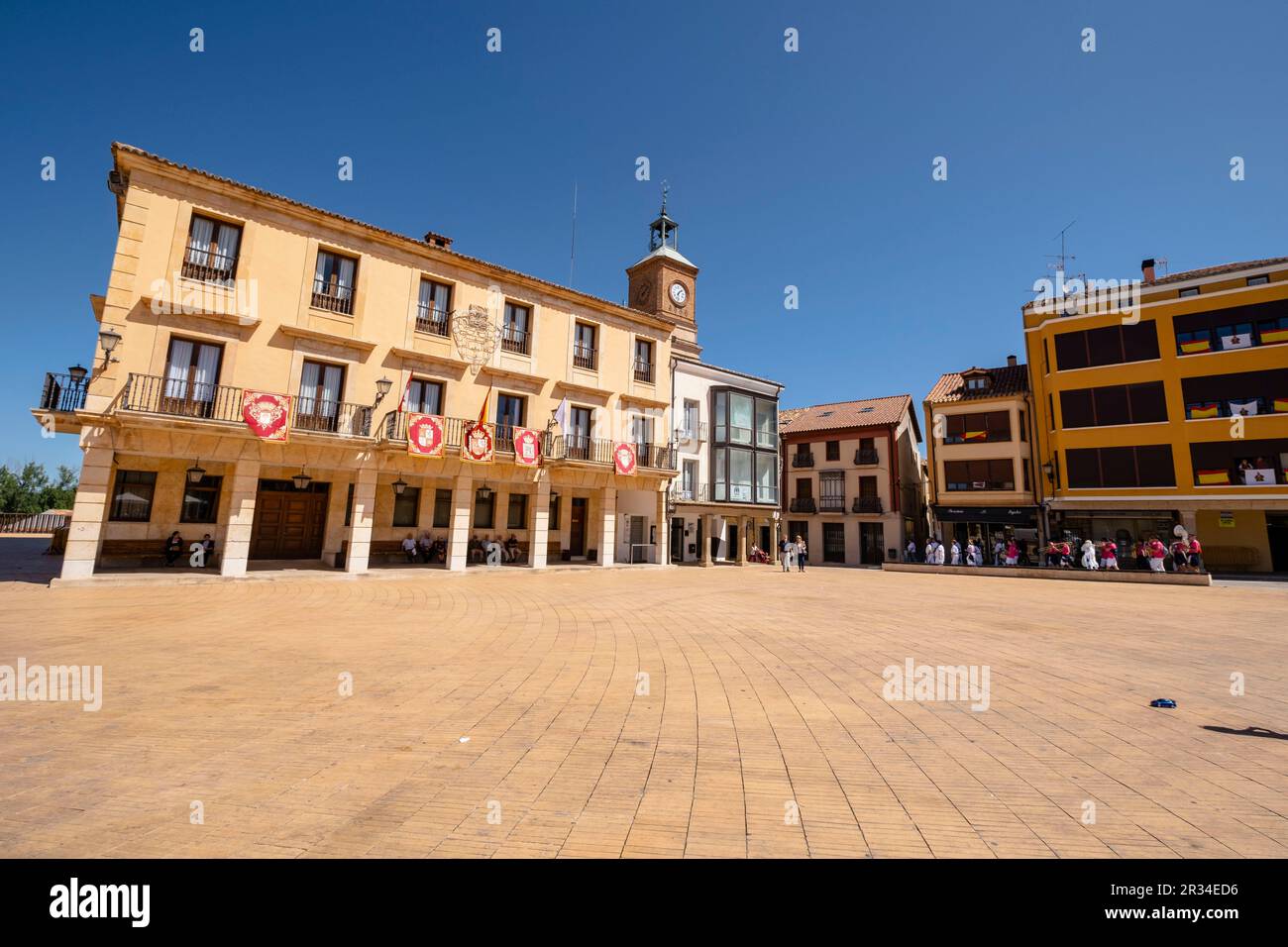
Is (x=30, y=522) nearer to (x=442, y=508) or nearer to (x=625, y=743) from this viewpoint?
(x=442, y=508)

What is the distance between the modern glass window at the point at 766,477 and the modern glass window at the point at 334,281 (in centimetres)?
2287

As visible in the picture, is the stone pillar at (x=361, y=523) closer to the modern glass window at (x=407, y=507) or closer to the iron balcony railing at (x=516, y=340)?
the modern glass window at (x=407, y=507)

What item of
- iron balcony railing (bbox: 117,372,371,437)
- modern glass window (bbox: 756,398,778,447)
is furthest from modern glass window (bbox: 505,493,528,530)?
modern glass window (bbox: 756,398,778,447)

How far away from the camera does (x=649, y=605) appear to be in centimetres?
1329

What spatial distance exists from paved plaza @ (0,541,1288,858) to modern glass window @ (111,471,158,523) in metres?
8.96

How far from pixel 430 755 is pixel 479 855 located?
5.66 ft

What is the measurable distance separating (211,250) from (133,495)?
857cm

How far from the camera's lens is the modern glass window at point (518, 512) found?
25172 millimetres

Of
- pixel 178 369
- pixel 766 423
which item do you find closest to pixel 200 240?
pixel 178 369

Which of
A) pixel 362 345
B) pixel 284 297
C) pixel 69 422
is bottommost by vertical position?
pixel 69 422

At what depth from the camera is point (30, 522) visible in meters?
36.3

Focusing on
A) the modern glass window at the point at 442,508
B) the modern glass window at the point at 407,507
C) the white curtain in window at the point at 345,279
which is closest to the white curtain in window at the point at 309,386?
the white curtain in window at the point at 345,279

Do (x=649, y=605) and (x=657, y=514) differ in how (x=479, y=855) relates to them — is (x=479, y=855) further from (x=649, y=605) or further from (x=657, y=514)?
(x=657, y=514)
